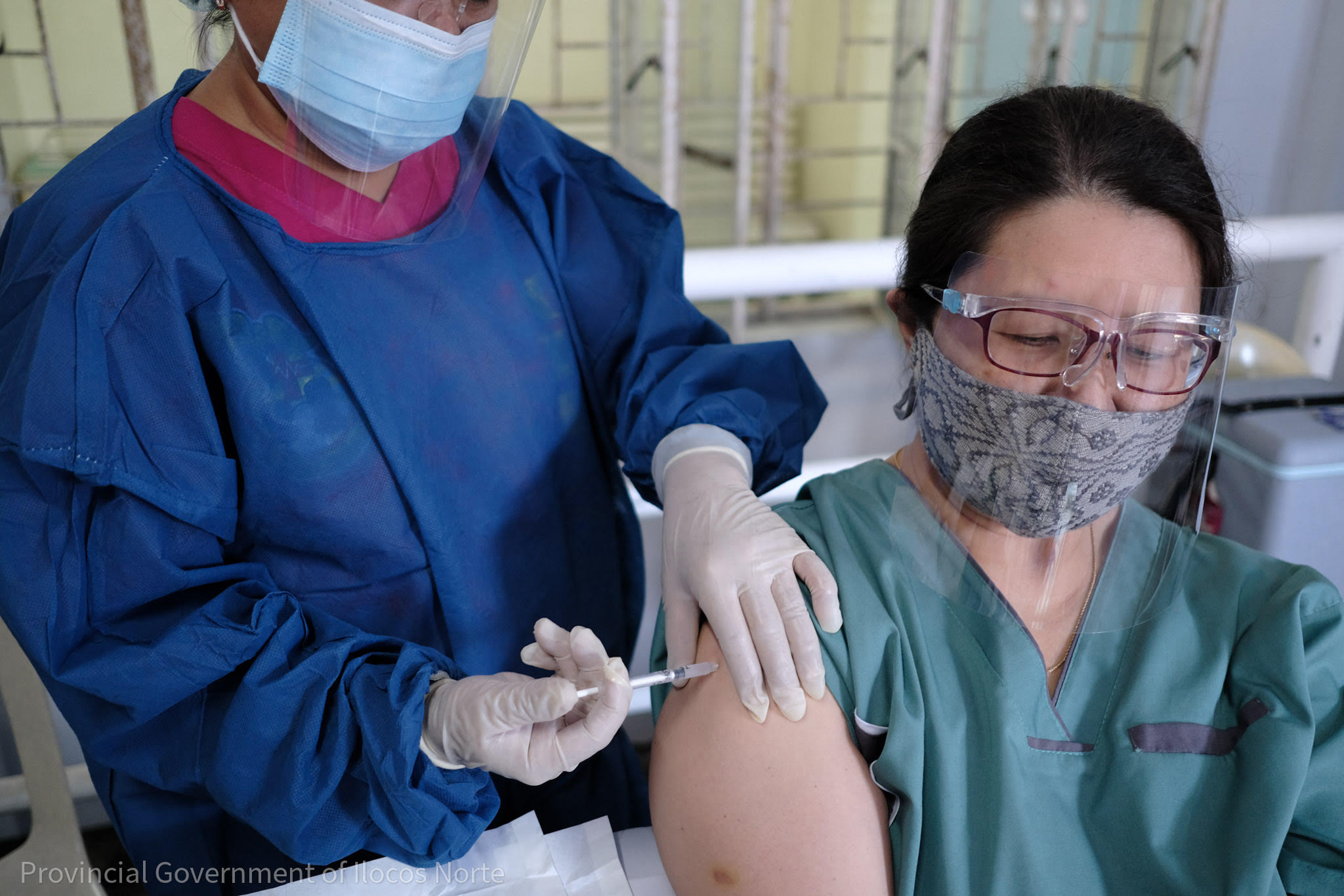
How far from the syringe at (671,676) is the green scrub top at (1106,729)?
0.41 feet

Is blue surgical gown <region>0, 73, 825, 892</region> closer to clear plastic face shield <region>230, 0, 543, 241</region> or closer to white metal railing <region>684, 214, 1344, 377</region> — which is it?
clear plastic face shield <region>230, 0, 543, 241</region>

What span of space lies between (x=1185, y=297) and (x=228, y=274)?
945mm

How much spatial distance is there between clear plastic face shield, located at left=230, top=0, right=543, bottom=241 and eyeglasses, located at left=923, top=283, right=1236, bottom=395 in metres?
0.57

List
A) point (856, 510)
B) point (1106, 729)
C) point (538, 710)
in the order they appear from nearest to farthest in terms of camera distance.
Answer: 1. point (538, 710)
2. point (1106, 729)
3. point (856, 510)

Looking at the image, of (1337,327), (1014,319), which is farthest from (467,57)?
(1337,327)

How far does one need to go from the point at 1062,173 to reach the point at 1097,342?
0.63 feet

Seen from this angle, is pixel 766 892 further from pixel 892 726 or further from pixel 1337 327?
pixel 1337 327

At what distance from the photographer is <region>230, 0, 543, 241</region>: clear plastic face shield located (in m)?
0.91

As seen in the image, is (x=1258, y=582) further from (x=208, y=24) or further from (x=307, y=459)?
(x=208, y=24)

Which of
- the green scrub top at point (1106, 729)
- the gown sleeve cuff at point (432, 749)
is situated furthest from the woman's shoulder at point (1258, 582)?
the gown sleeve cuff at point (432, 749)

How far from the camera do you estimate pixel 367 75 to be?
938 mm

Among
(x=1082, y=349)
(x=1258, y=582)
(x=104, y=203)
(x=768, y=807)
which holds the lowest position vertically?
(x=768, y=807)

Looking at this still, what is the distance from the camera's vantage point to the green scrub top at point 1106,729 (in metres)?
0.94

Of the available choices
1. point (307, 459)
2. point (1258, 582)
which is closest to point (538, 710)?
point (307, 459)
